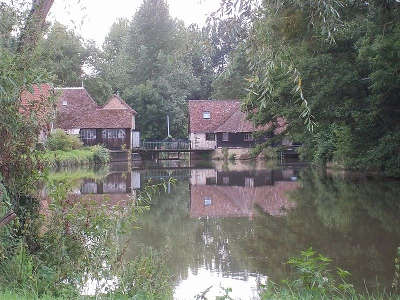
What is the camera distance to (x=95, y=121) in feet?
155

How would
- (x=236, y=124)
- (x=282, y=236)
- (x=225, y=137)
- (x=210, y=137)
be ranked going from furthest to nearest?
(x=210, y=137)
(x=225, y=137)
(x=236, y=124)
(x=282, y=236)

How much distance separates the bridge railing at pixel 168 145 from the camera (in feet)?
168

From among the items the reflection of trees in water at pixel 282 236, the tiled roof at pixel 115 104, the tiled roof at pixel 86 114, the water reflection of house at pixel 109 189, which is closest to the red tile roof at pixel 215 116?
the tiled roof at pixel 115 104

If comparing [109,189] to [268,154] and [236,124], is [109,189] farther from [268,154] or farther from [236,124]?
[236,124]

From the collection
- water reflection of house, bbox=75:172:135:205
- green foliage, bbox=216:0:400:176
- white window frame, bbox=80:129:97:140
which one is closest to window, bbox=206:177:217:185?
water reflection of house, bbox=75:172:135:205

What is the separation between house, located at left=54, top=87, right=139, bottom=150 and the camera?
47.2 m

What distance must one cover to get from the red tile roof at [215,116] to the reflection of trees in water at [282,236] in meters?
34.3

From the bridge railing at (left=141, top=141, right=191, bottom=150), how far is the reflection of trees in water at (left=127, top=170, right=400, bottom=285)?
32977mm

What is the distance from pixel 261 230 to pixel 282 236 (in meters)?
0.96

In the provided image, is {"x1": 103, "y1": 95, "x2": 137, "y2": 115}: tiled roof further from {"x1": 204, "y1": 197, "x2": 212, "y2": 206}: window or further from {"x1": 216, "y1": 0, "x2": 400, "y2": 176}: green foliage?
{"x1": 204, "y1": 197, "x2": 212, "y2": 206}: window

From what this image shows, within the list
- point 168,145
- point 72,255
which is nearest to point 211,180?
point 72,255

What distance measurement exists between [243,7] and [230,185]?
1694 cm

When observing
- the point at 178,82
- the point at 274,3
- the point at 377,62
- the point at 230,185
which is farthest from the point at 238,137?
the point at 274,3

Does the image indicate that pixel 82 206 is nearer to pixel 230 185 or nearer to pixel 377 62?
pixel 377 62
